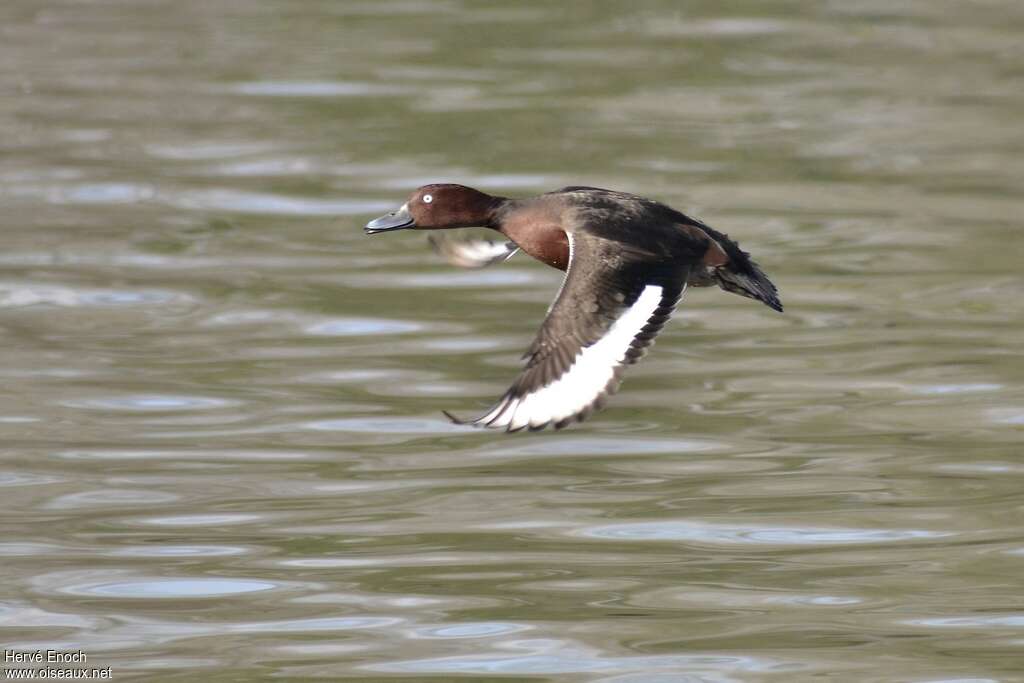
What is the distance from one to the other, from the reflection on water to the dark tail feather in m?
1.12

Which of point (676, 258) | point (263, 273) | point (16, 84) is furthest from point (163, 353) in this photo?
point (16, 84)

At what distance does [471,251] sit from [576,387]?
2524 millimetres

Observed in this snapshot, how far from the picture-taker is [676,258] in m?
8.05

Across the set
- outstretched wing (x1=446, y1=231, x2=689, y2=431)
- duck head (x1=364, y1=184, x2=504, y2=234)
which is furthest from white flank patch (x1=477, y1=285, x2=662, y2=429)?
duck head (x1=364, y1=184, x2=504, y2=234)

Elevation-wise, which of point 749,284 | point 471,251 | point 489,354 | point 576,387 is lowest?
point 489,354

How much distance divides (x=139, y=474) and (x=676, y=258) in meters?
3.14

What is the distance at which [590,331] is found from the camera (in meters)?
7.49

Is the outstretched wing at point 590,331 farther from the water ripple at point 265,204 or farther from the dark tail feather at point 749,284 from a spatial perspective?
the water ripple at point 265,204

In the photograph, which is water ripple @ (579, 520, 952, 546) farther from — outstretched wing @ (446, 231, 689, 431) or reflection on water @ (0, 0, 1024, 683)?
outstretched wing @ (446, 231, 689, 431)

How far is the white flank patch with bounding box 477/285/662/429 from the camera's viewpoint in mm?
7160

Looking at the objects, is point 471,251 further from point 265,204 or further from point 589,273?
point 265,204

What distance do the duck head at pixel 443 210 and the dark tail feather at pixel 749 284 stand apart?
99cm

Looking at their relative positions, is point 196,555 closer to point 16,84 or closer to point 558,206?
point 558,206

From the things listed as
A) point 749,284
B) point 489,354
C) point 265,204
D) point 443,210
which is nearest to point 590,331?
point 749,284
